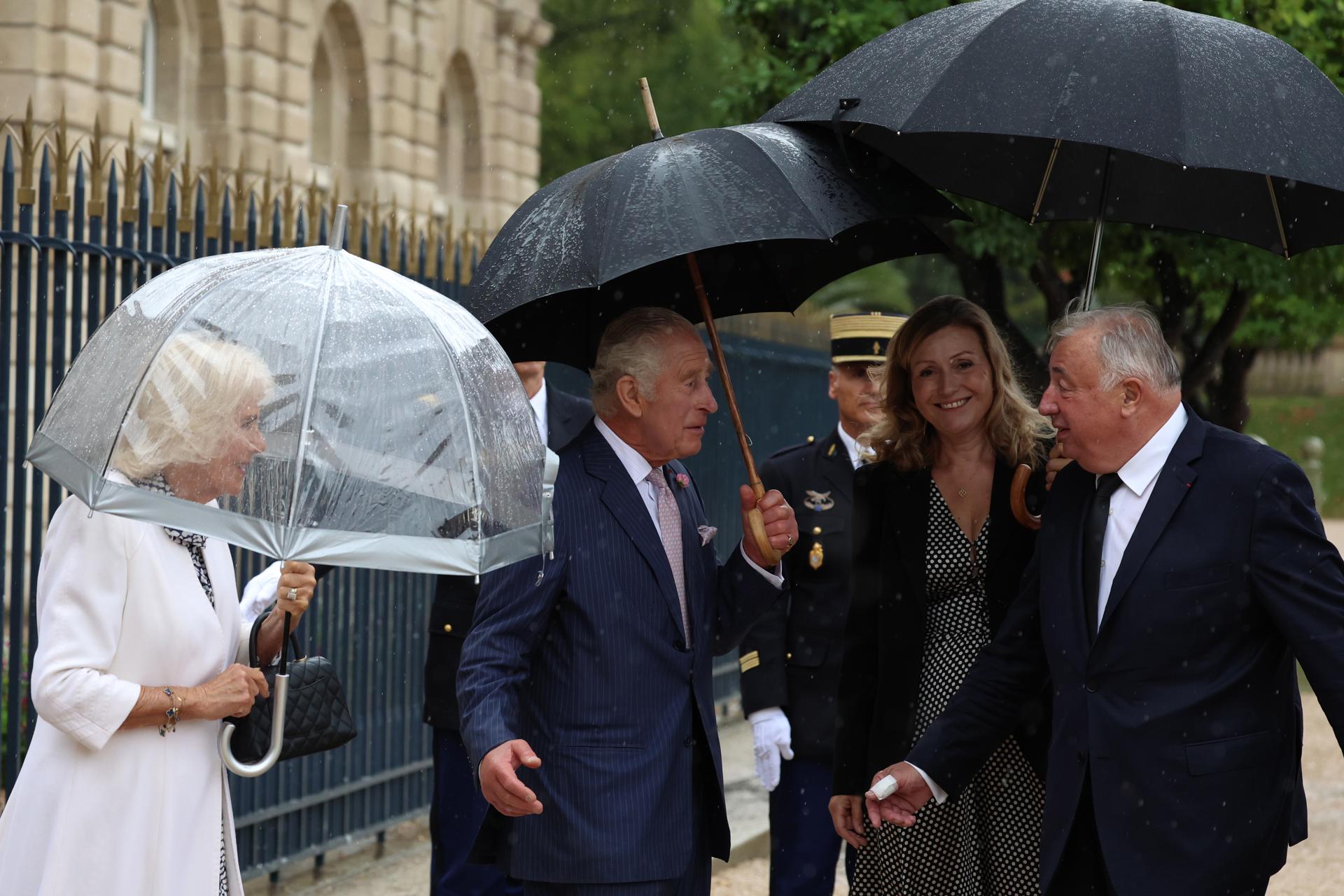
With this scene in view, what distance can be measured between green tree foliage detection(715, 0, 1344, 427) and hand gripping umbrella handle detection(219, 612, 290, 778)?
932 centimetres

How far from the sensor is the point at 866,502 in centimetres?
446

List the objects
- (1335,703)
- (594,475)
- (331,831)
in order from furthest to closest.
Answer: (331,831), (594,475), (1335,703)

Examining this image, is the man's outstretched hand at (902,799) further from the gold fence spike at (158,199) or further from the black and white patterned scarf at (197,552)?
the gold fence spike at (158,199)

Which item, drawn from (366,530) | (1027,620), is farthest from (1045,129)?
(366,530)

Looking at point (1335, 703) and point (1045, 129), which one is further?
point (1045, 129)

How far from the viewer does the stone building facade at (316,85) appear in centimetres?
1781

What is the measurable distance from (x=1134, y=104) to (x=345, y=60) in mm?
22364

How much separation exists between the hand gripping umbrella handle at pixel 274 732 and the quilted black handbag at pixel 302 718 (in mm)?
13

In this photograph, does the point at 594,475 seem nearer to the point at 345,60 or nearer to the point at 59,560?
the point at 59,560

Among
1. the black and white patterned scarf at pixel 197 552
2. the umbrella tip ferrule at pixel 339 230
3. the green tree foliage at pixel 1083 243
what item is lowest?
the black and white patterned scarf at pixel 197 552

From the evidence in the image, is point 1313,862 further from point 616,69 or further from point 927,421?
point 616,69

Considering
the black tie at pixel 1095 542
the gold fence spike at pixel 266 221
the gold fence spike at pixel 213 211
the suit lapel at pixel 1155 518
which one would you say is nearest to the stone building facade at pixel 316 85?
the gold fence spike at pixel 266 221

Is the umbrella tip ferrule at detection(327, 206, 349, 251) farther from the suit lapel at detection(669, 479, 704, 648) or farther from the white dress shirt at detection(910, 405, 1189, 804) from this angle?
the white dress shirt at detection(910, 405, 1189, 804)

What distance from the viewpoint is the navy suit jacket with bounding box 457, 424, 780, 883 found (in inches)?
144
